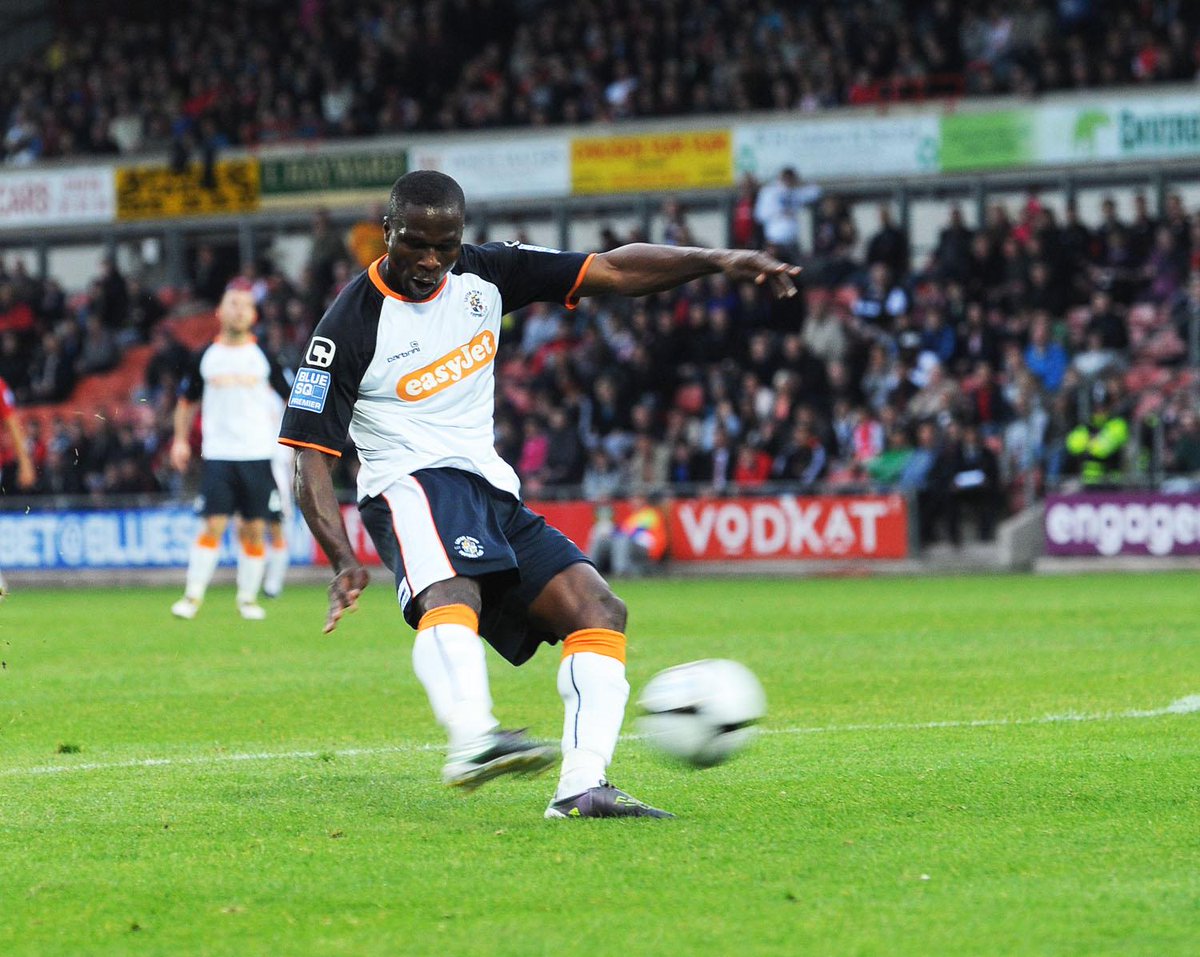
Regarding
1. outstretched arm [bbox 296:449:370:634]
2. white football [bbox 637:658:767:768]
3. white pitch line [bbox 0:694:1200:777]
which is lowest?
white pitch line [bbox 0:694:1200:777]

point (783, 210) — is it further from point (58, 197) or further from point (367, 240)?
point (58, 197)

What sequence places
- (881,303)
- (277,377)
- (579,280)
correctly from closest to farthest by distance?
(579,280)
(277,377)
(881,303)

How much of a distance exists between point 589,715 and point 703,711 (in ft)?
1.24

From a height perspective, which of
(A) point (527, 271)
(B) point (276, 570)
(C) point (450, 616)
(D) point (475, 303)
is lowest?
(B) point (276, 570)

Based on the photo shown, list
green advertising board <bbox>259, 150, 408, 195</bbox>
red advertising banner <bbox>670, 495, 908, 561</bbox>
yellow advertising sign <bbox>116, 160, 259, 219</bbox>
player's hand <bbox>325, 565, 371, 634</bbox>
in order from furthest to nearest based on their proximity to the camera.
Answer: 1. yellow advertising sign <bbox>116, 160, 259, 219</bbox>
2. green advertising board <bbox>259, 150, 408, 195</bbox>
3. red advertising banner <bbox>670, 495, 908, 561</bbox>
4. player's hand <bbox>325, 565, 371, 634</bbox>

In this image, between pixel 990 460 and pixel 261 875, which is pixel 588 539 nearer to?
pixel 990 460

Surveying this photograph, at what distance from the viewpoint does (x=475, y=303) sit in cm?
632

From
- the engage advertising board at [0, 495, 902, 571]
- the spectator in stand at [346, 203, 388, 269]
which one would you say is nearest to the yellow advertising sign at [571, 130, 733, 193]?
the spectator in stand at [346, 203, 388, 269]

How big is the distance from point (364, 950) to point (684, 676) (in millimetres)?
2196

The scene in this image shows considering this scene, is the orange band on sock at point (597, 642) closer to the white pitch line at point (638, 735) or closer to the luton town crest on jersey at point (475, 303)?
the luton town crest on jersey at point (475, 303)

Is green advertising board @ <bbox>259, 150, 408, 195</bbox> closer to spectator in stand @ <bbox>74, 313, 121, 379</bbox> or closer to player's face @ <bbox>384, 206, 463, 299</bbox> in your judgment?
spectator in stand @ <bbox>74, 313, 121, 379</bbox>

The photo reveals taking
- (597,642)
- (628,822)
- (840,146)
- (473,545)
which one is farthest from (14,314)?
(628,822)

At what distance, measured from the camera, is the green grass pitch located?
14.4 ft

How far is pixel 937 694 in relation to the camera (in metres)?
9.56
